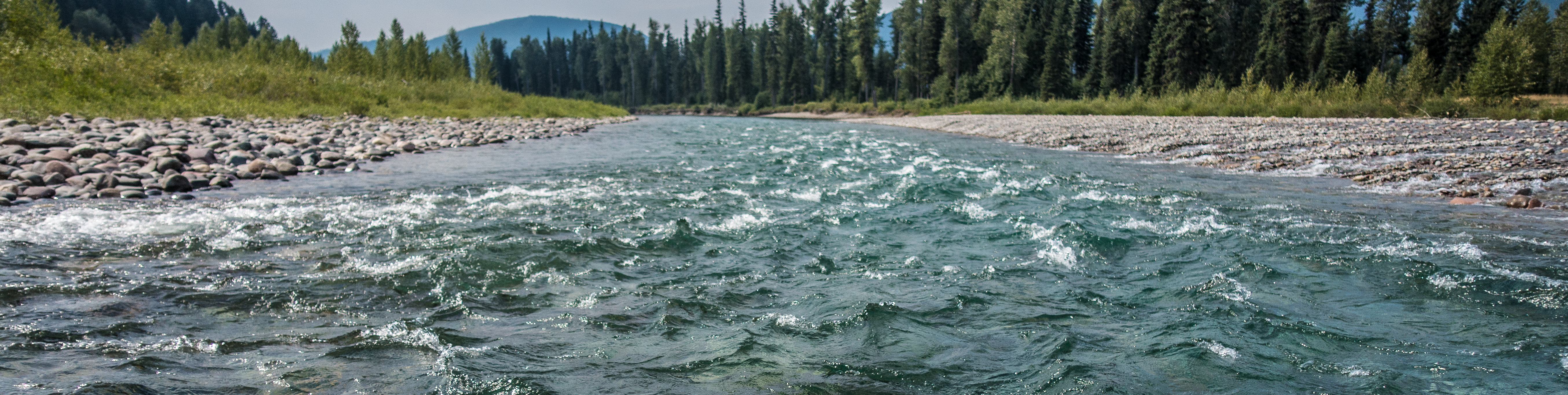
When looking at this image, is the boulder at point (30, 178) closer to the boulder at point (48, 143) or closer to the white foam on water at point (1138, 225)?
the boulder at point (48, 143)

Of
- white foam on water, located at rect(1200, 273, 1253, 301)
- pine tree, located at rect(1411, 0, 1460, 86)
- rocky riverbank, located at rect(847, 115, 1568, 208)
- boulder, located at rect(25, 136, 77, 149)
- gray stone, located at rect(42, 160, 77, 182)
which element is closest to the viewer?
white foam on water, located at rect(1200, 273, 1253, 301)

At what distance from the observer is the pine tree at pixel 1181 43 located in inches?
1789

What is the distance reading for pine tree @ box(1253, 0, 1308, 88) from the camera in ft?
158

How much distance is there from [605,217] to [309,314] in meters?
3.79

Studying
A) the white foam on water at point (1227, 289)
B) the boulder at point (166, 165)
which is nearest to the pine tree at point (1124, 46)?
the white foam on water at point (1227, 289)

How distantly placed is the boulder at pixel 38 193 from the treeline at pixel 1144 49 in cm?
2940

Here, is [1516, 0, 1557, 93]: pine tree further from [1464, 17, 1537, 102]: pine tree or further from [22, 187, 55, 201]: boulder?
[22, 187, 55, 201]: boulder

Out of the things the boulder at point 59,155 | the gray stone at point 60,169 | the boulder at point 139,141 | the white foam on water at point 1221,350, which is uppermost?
the boulder at point 139,141

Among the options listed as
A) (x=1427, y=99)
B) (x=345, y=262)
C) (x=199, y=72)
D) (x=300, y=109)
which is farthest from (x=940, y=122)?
(x=345, y=262)

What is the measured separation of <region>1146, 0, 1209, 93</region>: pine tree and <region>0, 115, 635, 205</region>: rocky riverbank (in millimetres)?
42948

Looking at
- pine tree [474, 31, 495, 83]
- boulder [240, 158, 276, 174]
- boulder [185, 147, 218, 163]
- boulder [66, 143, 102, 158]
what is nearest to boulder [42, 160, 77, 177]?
boulder [66, 143, 102, 158]

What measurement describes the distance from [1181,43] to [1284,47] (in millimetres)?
9522

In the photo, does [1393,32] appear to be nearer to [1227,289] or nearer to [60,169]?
[1227,289]

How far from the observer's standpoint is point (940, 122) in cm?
3822
